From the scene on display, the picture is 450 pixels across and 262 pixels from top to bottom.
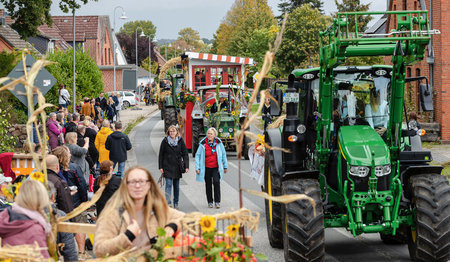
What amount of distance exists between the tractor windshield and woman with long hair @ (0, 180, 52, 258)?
507 cm

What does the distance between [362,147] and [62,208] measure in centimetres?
362

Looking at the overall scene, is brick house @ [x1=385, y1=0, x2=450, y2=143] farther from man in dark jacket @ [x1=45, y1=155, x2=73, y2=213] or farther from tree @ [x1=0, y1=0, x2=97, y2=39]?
man in dark jacket @ [x1=45, y1=155, x2=73, y2=213]

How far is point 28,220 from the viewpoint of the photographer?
18.6 ft

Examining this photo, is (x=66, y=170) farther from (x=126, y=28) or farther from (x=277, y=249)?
(x=126, y=28)

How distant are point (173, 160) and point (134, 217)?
9233 millimetres

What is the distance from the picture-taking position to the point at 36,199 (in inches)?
223

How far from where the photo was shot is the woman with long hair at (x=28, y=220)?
18.6ft

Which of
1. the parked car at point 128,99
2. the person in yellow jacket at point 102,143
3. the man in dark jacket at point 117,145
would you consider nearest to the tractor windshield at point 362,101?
the man in dark jacket at point 117,145

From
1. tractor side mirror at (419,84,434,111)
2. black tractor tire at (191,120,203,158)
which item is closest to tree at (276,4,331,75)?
black tractor tire at (191,120,203,158)

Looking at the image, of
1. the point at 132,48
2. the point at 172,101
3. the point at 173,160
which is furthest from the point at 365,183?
the point at 132,48

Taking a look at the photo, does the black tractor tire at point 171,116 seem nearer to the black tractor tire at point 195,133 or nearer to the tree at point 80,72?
the black tractor tire at point 195,133

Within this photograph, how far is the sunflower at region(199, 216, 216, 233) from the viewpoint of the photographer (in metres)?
5.21

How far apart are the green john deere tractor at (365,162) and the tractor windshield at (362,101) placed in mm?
13

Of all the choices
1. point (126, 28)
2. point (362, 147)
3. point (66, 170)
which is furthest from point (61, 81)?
point (126, 28)
